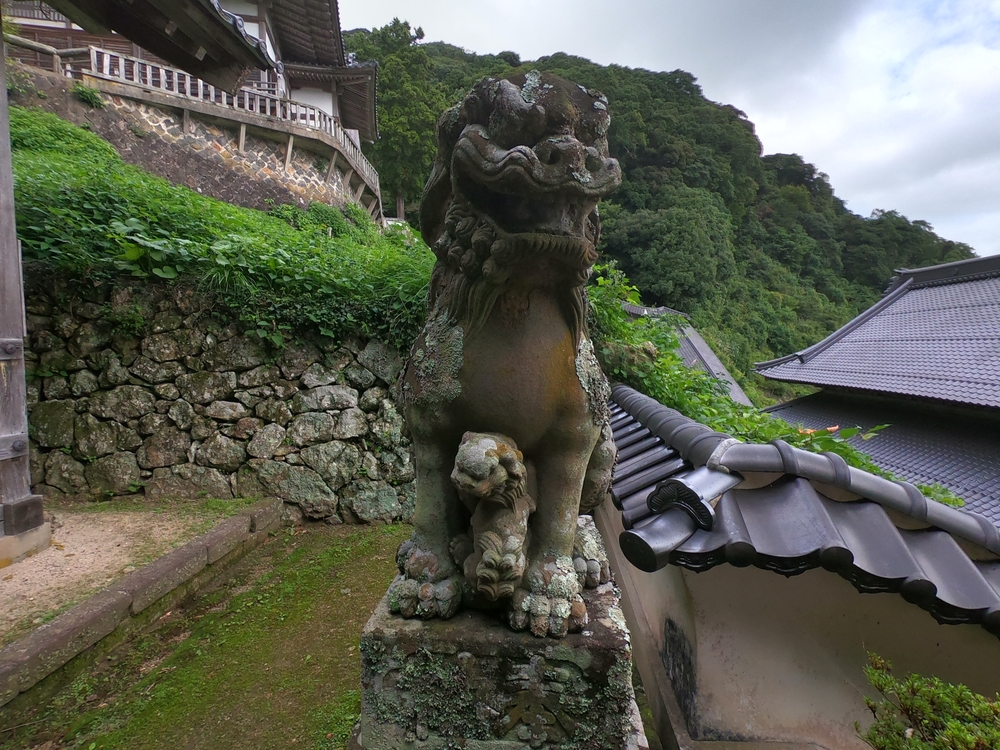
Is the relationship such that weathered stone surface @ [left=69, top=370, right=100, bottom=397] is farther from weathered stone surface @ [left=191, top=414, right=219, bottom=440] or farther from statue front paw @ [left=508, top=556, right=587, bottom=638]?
statue front paw @ [left=508, top=556, right=587, bottom=638]

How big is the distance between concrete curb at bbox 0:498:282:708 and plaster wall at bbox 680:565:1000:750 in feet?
9.49

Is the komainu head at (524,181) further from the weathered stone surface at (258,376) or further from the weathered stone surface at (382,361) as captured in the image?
the weathered stone surface at (258,376)

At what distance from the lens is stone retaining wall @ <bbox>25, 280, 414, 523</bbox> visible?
445 centimetres

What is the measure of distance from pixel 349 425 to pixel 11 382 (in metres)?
2.35

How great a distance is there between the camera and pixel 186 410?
455 cm

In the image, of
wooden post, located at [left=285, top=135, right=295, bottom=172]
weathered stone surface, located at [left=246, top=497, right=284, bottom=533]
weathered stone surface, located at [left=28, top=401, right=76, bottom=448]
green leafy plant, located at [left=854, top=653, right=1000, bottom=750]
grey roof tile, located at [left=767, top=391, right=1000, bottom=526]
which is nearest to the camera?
green leafy plant, located at [left=854, top=653, right=1000, bottom=750]

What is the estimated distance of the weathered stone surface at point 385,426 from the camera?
15.5 ft

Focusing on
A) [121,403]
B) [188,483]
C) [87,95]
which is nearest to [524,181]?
[188,483]

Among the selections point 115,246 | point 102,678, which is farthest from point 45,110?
point 102,678

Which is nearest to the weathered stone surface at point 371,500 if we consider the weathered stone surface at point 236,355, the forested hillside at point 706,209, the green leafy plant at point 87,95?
the weathered stone surface at point 236,355

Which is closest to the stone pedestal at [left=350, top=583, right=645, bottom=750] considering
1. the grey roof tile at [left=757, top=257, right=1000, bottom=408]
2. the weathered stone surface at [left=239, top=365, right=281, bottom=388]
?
the weathered stone surface at [left=239, top=365, right=281, bottom=388]

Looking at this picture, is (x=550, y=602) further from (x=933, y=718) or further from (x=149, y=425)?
(x=149, y=425)

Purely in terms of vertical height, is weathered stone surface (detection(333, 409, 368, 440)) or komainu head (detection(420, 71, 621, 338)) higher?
komainu head (detection(420, 71, 621, 338))

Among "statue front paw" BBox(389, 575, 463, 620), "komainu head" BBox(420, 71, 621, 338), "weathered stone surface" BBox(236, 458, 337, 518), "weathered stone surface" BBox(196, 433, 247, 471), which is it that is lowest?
"weathered stone surface" BBox(236, 458, 337, 518)
